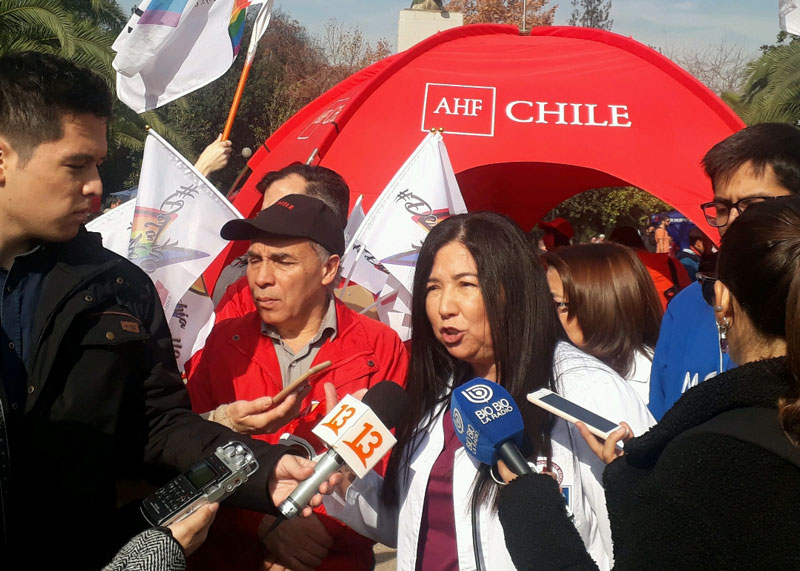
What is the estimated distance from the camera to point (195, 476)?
6.30 feet

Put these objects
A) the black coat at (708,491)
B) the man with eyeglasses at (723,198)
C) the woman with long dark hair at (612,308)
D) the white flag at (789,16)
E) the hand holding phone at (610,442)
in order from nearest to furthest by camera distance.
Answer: the black coat at (708,491), the hand holding phone at (610,442), the man with eyeglasses at (723,198), the woman with long dark hair at (612,308), the white flag at (789,16)

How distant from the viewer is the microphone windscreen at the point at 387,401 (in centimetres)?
221

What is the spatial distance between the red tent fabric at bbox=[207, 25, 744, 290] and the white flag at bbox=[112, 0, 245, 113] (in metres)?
1.33

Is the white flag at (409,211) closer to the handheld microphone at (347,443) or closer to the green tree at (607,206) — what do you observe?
the handheld microphone at (347,443)

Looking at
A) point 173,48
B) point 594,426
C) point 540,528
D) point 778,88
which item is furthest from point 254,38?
point 778,88

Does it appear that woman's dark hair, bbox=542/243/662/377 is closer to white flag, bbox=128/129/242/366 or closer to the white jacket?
the white jacket

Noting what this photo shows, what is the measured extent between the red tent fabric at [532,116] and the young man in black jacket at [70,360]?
379 cm

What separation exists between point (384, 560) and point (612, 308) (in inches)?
96.5

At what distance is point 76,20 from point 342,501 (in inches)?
641

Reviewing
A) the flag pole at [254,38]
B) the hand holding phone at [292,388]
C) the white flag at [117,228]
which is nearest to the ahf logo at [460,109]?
the flag pole at [254,38]

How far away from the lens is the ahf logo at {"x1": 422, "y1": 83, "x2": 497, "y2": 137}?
6129 mm

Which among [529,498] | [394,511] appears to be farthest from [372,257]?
[529,498]

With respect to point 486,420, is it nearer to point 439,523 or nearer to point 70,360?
point 439,523

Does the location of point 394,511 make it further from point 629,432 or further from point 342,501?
point 629,432
